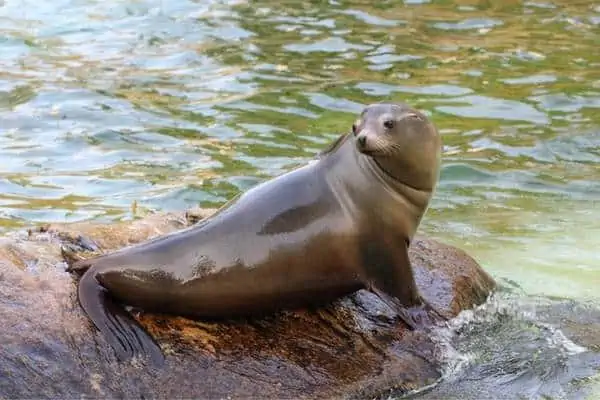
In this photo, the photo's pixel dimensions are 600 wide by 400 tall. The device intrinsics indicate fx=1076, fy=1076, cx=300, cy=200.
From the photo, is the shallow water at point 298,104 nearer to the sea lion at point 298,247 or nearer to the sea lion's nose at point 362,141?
the sea lion at point 298,247

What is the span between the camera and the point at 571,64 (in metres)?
12.1

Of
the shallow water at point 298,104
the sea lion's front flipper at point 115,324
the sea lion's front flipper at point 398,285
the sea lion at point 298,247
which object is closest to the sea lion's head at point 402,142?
the sea lion at point 298,247

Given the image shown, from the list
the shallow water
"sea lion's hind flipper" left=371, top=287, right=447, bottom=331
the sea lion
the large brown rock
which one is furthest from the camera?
the shallow water

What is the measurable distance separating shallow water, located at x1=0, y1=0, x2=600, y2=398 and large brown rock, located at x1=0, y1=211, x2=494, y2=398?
1.72 metres

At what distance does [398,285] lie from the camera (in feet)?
15.0

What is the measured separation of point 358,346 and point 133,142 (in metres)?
5.83

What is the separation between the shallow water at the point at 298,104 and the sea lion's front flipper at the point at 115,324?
2.63 m

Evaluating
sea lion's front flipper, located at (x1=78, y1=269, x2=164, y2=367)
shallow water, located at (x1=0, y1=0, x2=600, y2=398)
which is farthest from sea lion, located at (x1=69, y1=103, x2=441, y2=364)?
shallow water, located at (x1=0, y1=0, x2=600, y2=398)

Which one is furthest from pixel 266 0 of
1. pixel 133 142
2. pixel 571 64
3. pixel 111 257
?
pixel 111 257

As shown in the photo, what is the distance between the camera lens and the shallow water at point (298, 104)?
26.3 feet

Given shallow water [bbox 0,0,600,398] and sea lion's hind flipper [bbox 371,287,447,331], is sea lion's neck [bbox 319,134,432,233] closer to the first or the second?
sea lion's hind flipper [bbox 371,287,447,331]

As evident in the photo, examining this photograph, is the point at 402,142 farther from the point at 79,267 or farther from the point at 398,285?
the point at 79,267

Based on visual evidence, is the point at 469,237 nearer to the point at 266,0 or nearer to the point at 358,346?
the point at 358,346

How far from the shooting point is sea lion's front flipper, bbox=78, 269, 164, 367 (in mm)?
3916
